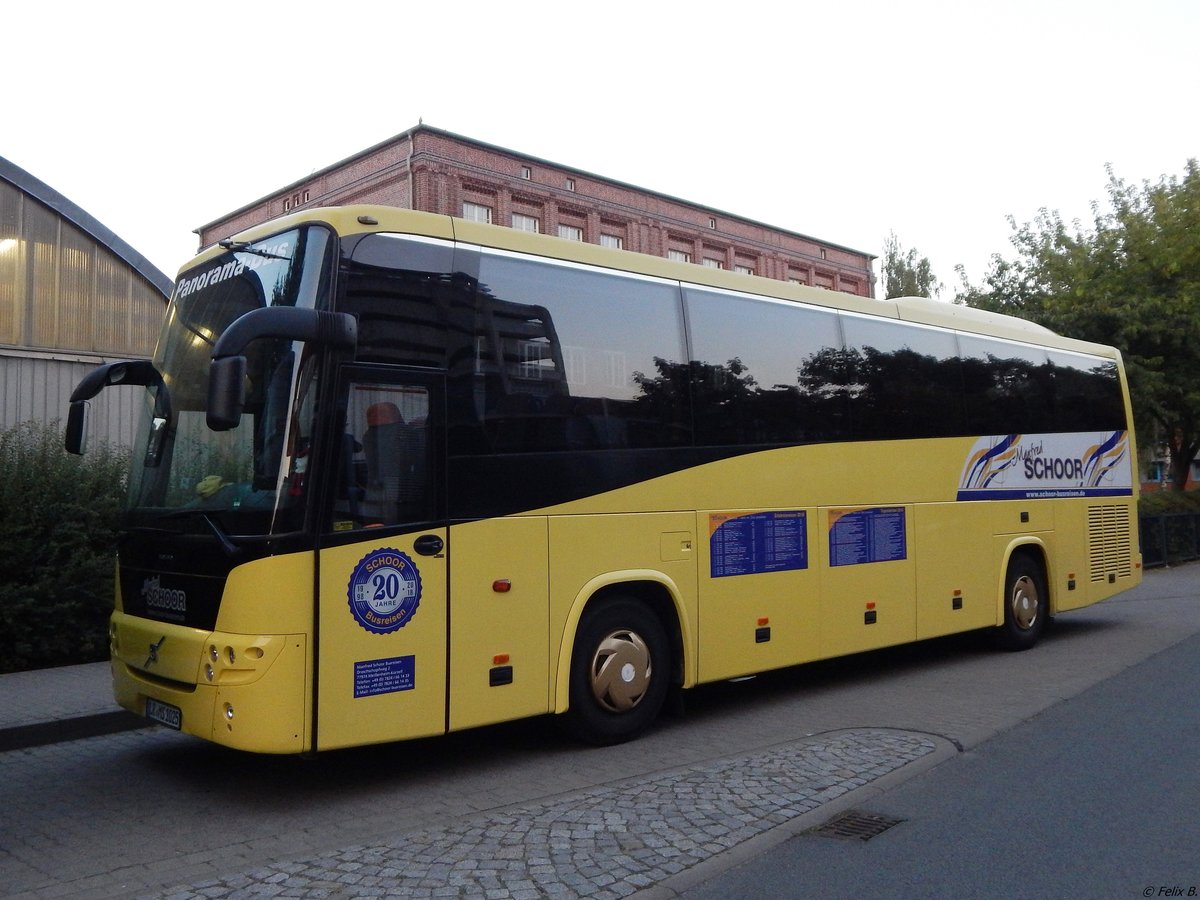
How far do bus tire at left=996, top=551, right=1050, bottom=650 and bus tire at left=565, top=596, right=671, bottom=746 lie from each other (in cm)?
572

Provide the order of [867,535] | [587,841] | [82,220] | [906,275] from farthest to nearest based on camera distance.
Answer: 1. [906,275]
2. [82,220]
3. [867,535]
4. [587,841]

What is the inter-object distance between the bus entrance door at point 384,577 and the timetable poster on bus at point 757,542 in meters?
2.67

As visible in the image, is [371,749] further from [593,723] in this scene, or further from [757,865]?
[757,865]

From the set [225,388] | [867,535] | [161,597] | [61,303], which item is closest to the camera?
[225,388]

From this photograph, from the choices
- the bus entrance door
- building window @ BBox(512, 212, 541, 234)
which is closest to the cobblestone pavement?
the bus entrance door

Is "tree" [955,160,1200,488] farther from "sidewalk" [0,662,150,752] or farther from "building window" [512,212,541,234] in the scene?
"sidewalk" [0,662,150,752]

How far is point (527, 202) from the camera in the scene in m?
31.5

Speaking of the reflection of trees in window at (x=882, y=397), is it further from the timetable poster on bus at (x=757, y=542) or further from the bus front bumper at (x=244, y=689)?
the bus front bumper at (x=244, y=689)

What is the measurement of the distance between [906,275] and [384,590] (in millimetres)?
57878

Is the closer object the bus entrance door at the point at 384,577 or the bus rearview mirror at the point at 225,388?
the bus rearview mirror at the point at 225,388

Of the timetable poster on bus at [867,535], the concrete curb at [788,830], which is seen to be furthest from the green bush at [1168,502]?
the concrete curb at [788,830]

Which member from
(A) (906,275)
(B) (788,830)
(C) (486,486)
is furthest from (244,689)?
(A) (906,275)

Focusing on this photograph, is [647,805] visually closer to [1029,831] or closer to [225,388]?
[1029,831]

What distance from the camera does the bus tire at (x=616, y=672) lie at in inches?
291
